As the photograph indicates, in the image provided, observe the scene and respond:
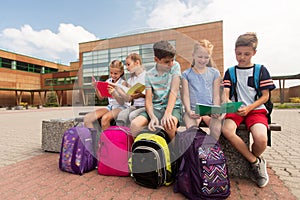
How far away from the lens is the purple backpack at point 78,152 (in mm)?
2467

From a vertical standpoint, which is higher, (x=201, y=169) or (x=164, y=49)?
(x=164, y=49)

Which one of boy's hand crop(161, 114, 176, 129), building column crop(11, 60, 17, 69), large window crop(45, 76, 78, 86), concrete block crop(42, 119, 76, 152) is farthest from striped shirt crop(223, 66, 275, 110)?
building column crop(11, 60, 17, 69)

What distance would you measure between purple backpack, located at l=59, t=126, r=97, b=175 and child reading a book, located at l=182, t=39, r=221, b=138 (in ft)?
4.37

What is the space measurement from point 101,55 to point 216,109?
4.11 feet

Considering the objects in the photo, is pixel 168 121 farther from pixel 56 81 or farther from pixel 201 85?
pixel 56 81

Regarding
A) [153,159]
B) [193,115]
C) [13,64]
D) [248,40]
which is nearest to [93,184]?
[153,159]

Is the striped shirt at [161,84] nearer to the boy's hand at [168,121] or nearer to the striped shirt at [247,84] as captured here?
the boy's hand at [168,121]

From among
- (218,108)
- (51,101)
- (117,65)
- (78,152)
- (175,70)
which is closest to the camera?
(218,108)

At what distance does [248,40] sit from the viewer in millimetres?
2062

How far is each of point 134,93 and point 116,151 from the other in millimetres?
767

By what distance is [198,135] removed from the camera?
6.50 feet

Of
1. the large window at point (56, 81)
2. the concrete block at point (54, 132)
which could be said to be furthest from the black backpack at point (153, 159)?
the large window at point (56, 81)

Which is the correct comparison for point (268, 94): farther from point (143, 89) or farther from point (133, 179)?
point (133, 179)

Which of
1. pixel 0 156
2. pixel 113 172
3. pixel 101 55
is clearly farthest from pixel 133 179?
pixel 0 156
